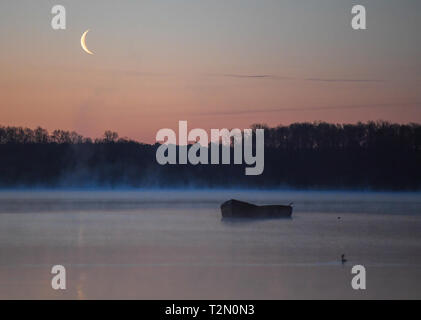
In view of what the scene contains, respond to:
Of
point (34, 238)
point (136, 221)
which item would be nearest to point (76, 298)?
point (34, 238)

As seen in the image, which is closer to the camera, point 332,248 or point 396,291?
point 396,291

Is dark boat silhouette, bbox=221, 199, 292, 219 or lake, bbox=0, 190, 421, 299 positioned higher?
dark boat silhouette, bbox=221, 199, 292, 219

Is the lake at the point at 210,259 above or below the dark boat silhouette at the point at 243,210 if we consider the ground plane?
below

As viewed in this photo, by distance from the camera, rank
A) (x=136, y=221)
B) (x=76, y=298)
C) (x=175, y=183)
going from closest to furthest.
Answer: (x=76, y=298) → (x=136, y=221) → (x=175, y=183)

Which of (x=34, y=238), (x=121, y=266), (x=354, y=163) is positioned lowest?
(x=121, y=266)

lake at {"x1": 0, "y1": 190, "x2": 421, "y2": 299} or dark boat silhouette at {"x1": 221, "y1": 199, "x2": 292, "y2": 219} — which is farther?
dark boat silhouette at {"x1": 221, "y1": 199, "x2": 292, "y2": 219}

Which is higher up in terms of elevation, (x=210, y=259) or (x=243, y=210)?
(x=243, y=210)

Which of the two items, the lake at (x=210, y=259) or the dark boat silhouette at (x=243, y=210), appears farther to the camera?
the dark boat silhouette at (x=243, y=210)

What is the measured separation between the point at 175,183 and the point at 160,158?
532 inches

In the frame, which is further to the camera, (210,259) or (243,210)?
(243,210)

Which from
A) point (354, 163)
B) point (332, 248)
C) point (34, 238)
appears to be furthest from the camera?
point (354, 163)
